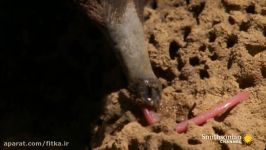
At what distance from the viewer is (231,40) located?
7.45 feet

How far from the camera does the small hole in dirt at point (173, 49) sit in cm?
239

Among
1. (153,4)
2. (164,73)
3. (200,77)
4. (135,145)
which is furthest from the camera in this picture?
(153,4)

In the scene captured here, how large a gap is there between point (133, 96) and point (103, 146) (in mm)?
278

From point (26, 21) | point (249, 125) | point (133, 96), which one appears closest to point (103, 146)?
point (133, 96)

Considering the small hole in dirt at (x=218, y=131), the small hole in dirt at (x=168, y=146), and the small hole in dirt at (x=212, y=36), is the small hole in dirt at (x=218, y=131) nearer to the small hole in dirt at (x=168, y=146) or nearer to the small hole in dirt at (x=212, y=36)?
the small hole in dirt at (x=168, y=146)

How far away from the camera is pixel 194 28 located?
2.41 m

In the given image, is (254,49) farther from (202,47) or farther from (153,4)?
(153,4)

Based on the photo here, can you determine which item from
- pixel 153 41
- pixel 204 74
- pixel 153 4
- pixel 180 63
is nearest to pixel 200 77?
pixel 204 74

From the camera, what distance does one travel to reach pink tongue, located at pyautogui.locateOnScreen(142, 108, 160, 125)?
6.92 feet

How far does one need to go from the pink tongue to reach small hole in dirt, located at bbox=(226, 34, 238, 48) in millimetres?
494

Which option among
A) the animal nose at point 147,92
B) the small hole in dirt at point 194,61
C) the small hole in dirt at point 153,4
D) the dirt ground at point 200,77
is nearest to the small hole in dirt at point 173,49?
the dirt ground at point 200,77

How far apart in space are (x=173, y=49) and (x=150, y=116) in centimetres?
44

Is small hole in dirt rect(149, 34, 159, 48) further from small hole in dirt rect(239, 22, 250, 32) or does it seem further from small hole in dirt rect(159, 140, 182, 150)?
small hole in dirt rect(159, 140, 182, 150)

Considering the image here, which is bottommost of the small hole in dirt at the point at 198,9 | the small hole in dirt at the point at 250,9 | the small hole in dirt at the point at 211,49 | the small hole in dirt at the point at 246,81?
the small hole in dirt at the point at 246,81
